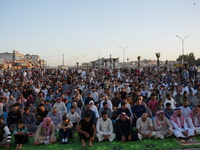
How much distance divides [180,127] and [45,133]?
4225 millimetres

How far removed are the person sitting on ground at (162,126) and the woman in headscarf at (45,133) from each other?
320 centimetres

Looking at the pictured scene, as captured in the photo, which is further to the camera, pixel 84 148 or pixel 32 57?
pixel 32 57

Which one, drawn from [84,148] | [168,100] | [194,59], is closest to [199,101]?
[168,100]

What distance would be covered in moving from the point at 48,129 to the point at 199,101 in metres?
7.36

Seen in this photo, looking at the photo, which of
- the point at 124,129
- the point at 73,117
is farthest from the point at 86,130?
the point at 73,117

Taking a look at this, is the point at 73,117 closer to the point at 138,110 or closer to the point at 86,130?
the point at 86,130

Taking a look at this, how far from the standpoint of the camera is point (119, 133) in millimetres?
5527

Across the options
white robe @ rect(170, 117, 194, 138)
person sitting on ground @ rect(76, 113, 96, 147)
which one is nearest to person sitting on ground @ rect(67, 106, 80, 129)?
person sitting on ground @ rect(76, 113, 96, 147)

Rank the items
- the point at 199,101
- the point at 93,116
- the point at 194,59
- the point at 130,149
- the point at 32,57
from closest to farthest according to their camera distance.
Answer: the point at 130,149, the point at 93,116, the point at 199,101, the point at 194,59, the point at 32,57

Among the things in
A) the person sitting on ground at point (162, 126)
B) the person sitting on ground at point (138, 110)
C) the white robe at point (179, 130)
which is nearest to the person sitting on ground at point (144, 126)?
the person sitting on ground at point (162, 126)

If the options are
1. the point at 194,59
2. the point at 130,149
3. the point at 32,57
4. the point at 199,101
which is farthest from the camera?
the point at 32,57

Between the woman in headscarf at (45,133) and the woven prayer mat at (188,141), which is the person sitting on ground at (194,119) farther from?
the woman in headscarf at (45,133)

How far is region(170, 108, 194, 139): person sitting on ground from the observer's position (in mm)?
5469

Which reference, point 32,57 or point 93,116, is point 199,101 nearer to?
point 93,116
